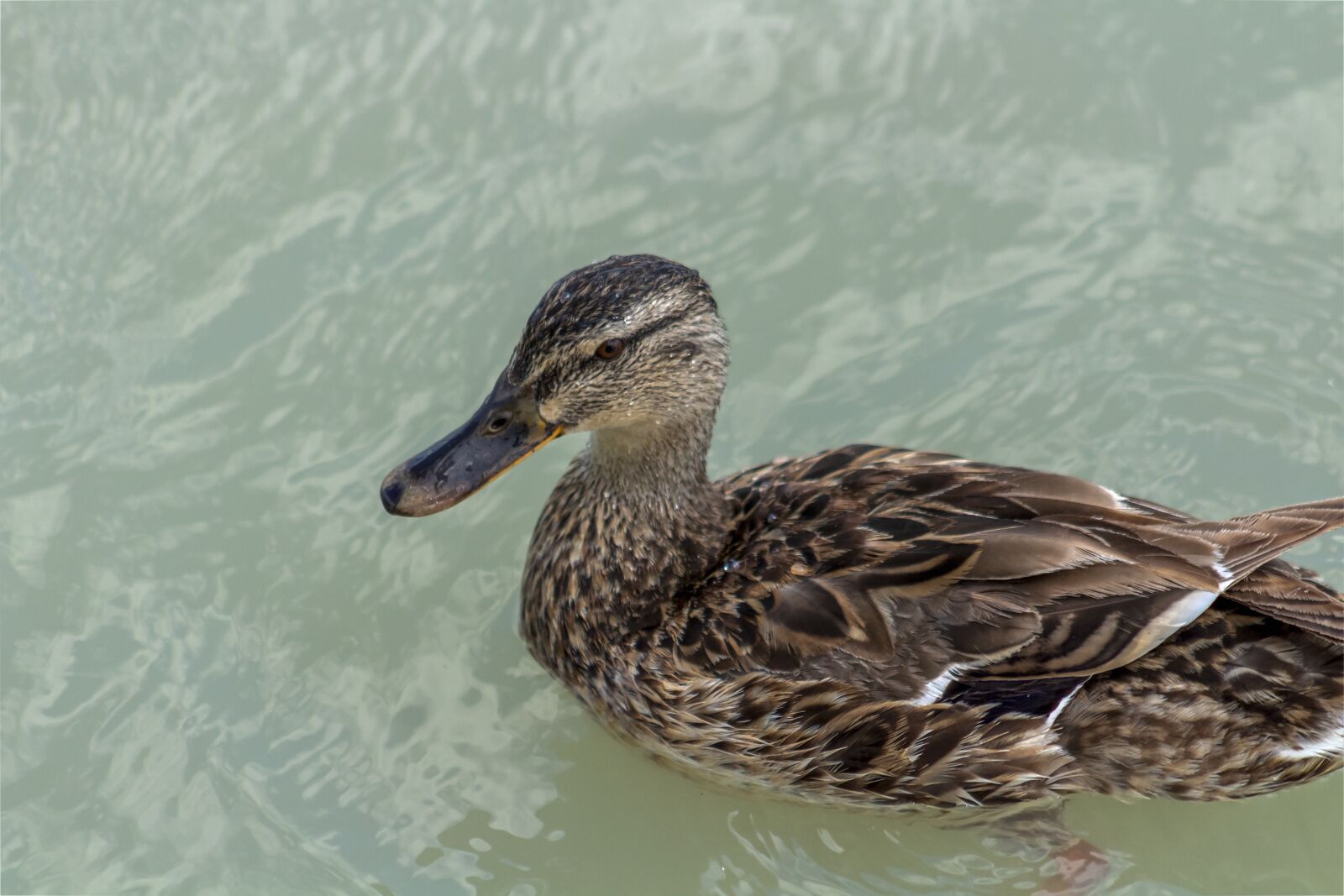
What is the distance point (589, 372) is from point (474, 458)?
521 mm

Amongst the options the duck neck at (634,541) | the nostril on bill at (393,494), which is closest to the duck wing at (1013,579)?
the duck neck at (634,541)

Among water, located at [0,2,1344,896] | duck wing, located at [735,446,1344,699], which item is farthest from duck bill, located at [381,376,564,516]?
water, located at [0,2,1344,896]

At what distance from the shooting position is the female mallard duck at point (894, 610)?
16.7 ft

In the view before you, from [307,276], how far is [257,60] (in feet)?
4.58

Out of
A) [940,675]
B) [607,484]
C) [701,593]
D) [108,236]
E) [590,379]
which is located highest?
[108,236]

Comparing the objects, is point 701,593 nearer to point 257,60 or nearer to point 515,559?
point 515,559

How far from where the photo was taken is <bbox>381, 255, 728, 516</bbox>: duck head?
17.5ft

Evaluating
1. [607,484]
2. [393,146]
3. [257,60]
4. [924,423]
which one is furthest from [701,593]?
[257,60]

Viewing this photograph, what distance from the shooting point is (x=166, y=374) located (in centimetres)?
700

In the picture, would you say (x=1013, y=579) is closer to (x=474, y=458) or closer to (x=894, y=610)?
(x=894, y=610)

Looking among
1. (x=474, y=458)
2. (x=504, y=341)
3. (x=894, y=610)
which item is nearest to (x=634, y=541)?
(x=474, y=458)

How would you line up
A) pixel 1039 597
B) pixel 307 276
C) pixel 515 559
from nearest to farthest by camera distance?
pixel 1039 597
pixel 515 559
pixel 307 276

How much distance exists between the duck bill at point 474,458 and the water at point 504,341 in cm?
113

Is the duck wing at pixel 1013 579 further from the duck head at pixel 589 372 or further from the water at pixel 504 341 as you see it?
the water at pixel 504 341
